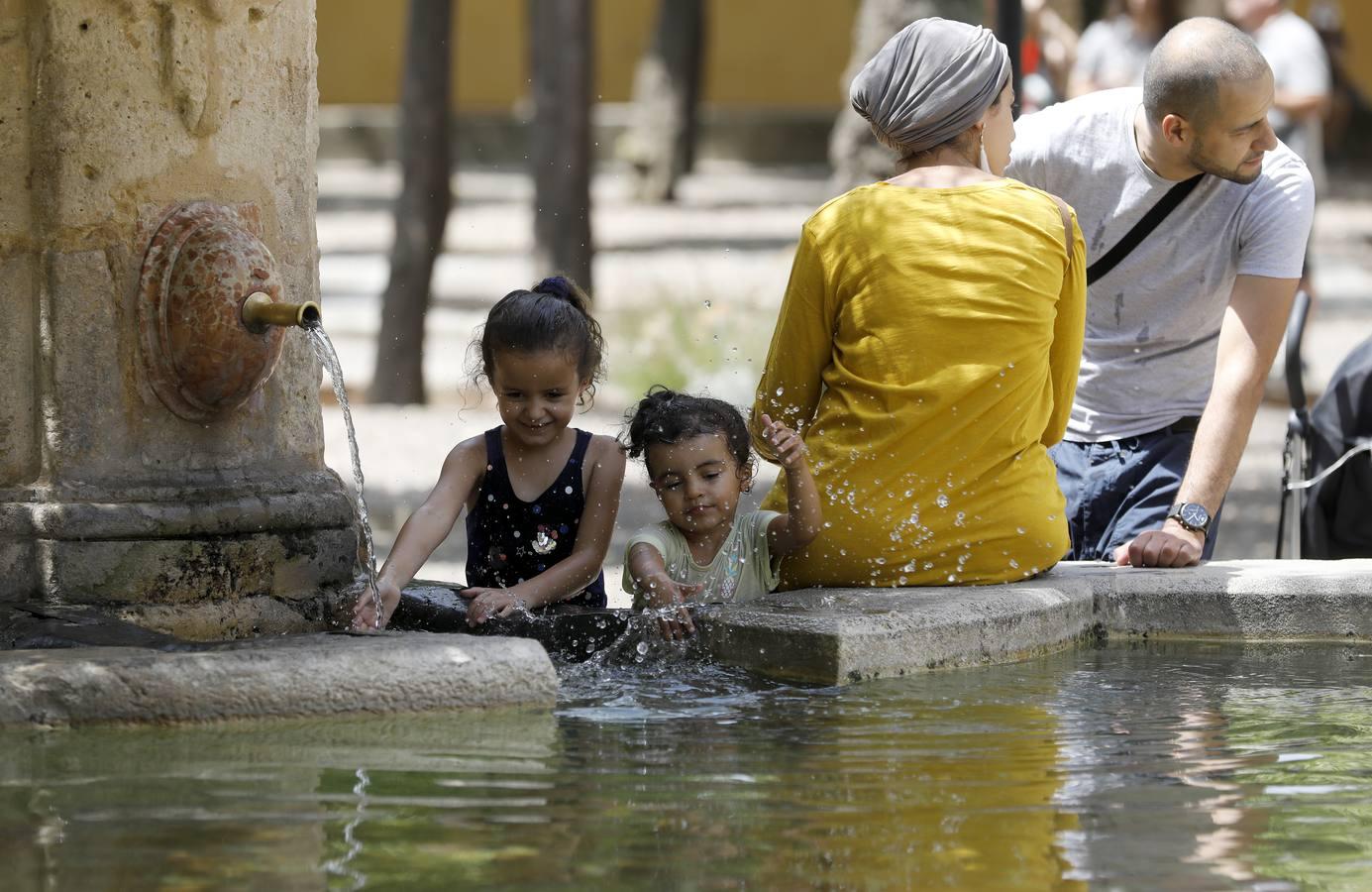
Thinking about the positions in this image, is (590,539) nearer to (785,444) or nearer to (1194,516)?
(785,444)

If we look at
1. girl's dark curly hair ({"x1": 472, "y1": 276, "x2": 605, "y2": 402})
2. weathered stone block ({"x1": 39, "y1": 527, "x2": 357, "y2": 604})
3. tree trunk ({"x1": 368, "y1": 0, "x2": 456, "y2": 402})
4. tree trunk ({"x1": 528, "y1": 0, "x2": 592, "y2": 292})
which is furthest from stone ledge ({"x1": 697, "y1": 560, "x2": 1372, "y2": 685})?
tree trunk ({"x1": 528, "y1": 0, "x2": 592, "y2": 292})

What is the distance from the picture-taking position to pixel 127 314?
4.61 m

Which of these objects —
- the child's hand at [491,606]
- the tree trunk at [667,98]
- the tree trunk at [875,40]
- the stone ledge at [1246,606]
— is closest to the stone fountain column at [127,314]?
the child's hand at [491,606]

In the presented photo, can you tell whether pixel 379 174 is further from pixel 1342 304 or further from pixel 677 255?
pixel 1342 304

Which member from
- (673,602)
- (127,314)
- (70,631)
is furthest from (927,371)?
(70,631)

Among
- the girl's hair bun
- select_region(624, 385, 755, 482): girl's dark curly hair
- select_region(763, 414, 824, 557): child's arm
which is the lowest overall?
select_region(763, 414, 824, 557): child's arm

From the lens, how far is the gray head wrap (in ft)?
15.1

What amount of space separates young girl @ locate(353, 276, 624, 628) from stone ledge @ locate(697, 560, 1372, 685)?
1.98ft

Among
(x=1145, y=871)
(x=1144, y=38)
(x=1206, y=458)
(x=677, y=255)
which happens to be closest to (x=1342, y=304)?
(x=677, y=255)

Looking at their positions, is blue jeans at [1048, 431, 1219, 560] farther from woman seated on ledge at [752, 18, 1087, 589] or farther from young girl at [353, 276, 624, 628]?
young girl at [353, 276, 624, 628]

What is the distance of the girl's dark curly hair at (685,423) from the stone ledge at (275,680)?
0.90 meters

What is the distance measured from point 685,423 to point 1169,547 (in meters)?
1.24

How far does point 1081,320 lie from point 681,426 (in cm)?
94

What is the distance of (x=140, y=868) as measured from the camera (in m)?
2.98
